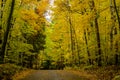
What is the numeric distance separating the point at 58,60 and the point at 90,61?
2833 cm

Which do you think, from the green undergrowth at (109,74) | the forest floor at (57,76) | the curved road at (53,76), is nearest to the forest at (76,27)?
the green undergrowth at (109,74)

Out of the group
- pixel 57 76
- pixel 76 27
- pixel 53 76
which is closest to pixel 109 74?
pixel 57 76

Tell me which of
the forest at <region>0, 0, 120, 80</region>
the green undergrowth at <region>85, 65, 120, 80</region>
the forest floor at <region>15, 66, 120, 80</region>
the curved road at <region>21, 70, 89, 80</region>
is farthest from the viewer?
the forest at <region>0, 0, 120, 80</region>

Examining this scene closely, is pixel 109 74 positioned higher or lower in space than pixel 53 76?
higher

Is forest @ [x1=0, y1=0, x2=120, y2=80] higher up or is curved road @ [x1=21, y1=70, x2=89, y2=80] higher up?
forest @ [x1=0, y1=0, x2=120, y2=80]

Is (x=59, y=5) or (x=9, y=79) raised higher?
(x=59, y=5)

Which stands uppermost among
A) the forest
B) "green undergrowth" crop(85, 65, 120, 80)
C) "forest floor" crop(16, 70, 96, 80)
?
the forest

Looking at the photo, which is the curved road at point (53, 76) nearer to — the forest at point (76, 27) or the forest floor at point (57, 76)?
the forest floor at point (57, 76)

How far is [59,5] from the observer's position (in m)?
36.1

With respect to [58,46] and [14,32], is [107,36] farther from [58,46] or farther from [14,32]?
[58,46]

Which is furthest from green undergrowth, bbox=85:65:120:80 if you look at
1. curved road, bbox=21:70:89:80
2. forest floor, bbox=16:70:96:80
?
curved road, bbox=21:70:89:80

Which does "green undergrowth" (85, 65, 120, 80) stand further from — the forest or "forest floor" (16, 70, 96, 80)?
"forest floor" (16, 70, 96, 80)

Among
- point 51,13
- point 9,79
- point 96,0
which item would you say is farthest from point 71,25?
point 9,79

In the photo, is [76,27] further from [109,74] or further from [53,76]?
[109,74]
